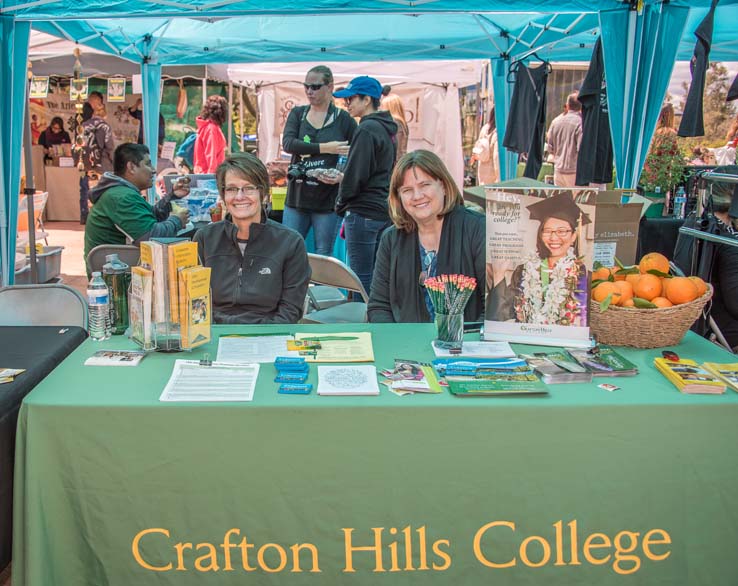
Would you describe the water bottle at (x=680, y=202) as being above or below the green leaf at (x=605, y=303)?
above

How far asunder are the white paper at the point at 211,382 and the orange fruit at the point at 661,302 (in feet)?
3.37

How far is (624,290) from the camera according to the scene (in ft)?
6.05

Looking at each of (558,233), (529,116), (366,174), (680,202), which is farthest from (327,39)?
(558,233)

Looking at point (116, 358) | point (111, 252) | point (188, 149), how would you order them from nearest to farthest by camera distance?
point (116, 358)
point (111, 252)
point (188, 149)

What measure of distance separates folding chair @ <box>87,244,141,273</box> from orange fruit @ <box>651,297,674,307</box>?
2.47m

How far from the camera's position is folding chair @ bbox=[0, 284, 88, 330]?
246 cm

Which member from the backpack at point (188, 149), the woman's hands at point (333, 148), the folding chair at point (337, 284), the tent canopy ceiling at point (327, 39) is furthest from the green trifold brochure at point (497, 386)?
the backpack at point (188, 149)

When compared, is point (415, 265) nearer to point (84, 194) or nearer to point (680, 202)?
point (680, 202)

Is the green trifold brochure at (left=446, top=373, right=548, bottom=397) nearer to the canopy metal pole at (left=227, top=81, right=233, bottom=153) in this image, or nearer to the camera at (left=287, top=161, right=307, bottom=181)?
the camera at (left=287, top=161, right=307, bottom=181)

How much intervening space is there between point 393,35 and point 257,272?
4.80 m

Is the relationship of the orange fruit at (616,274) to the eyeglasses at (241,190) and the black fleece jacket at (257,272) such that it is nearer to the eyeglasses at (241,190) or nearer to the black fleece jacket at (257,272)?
the black fleece jacket at (257,272)

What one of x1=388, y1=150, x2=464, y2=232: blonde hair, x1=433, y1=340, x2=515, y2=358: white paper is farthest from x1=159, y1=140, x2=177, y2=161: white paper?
x1=433, y1=340, x2=515, y2=358: white paper

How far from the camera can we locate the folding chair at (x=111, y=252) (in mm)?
3475

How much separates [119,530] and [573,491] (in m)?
0.96
